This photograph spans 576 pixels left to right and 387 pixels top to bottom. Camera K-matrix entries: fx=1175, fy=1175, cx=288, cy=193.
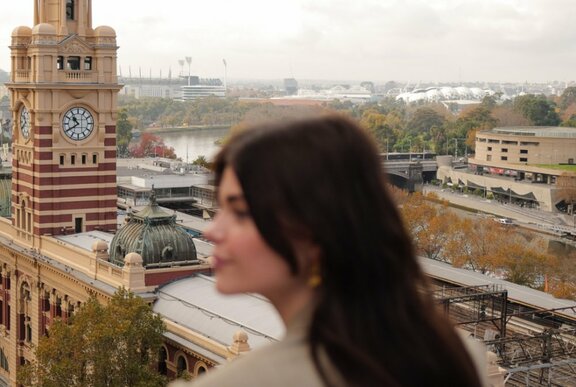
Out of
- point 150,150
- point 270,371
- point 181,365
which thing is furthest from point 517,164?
point 270,371

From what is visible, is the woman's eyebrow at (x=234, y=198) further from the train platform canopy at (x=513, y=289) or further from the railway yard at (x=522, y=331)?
the train platform canopy at (x=513, y=289)

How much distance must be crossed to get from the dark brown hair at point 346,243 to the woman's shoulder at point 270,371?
0.19 feet

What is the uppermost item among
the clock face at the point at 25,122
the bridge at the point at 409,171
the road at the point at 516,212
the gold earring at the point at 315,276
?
the gold earring at the point at 315,276

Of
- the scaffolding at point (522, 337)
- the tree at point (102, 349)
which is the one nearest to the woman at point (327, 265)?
the scaffolding at point (522, 337)

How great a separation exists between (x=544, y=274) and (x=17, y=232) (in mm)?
30047

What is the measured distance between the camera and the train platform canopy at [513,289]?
44.6 m

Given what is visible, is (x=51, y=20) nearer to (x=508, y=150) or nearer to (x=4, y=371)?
(x=4, y=371)

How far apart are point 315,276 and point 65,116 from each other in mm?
44556

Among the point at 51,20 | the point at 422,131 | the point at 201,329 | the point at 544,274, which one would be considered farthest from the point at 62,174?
the point at 422,131

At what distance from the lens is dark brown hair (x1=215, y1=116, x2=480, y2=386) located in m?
4.23

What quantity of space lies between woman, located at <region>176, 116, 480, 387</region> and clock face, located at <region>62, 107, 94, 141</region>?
44.3 m

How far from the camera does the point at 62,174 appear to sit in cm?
4831

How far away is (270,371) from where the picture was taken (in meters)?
4.22

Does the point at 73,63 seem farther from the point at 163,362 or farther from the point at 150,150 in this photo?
the point at 150,150
